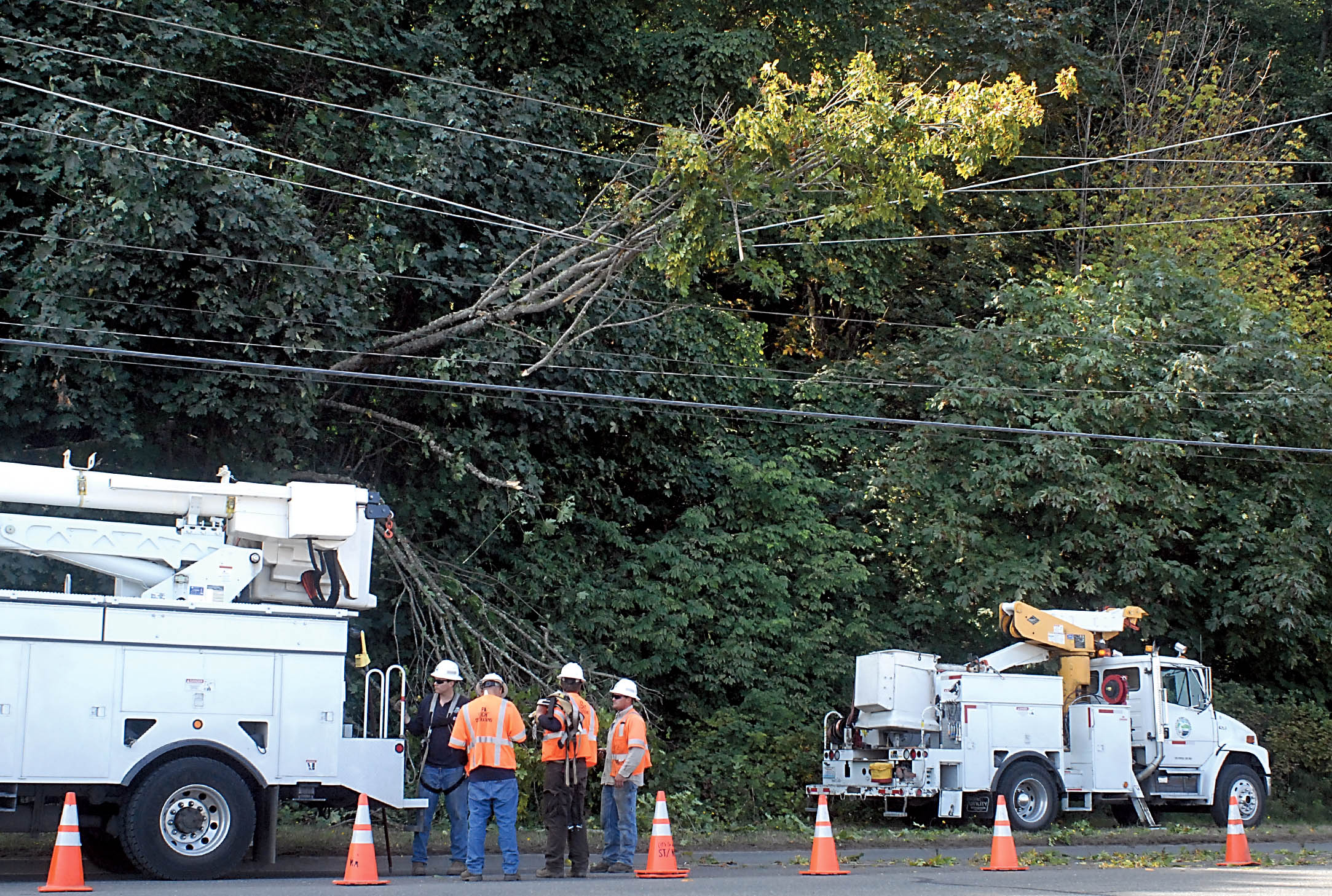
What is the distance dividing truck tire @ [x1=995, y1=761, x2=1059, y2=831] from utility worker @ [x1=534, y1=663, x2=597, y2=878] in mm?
8034

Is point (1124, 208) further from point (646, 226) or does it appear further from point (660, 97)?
point (646, 226)

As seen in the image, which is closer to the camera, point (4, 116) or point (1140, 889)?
point (1140, 889)

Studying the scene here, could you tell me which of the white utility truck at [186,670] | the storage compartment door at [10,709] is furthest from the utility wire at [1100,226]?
the storage compartment door at [10,709]

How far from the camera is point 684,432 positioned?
22.9 m

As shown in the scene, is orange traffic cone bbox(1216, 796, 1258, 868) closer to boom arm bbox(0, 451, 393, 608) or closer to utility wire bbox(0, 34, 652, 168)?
boom arm bbox(0, 451, 393, 608)

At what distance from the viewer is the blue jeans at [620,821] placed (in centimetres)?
1251

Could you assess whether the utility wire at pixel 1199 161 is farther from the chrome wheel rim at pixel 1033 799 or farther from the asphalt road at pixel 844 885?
the asphalt road at pixel 844 885

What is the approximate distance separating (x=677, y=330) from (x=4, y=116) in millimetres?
9900

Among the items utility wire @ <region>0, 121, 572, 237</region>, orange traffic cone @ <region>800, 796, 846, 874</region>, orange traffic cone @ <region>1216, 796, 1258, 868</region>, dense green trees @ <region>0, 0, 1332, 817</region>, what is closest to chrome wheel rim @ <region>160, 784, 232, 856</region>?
orange traffic cone @ <region>800, 796, 846, 874</region>

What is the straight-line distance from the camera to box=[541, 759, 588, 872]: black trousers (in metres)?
11.9


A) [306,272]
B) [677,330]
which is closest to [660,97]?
[677,330]

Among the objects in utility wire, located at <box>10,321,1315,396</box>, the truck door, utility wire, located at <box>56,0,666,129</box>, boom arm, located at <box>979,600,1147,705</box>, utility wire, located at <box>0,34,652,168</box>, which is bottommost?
the truck door

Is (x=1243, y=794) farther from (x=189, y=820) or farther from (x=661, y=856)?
(x=189, y=820)

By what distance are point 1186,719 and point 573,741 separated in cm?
1157
